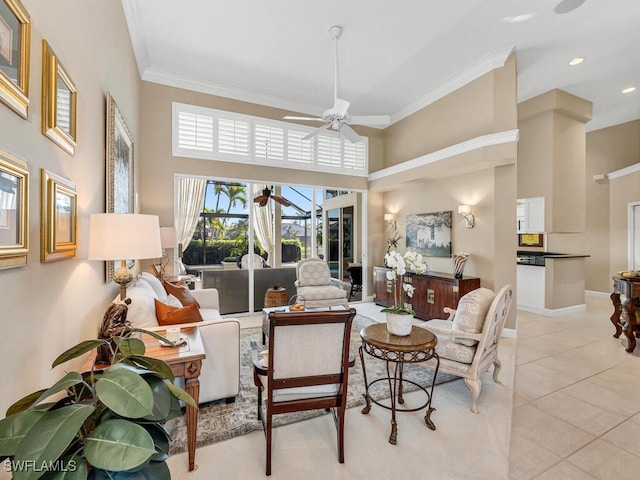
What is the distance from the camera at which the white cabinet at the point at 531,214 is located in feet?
19.3

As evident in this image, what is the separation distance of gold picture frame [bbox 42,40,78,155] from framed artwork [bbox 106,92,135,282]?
2.55 feet

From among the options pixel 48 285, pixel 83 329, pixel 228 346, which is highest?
pixel 48 285

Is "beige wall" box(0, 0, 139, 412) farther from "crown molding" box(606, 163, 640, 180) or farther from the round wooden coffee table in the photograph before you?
"crown molding" box(606, 163, 640, 180)

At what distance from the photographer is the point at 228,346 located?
2.53 metres

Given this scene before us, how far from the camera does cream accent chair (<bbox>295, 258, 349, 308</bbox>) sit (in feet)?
16.0

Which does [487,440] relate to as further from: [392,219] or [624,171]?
[624,171]

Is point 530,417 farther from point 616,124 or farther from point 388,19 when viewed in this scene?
point 616,124

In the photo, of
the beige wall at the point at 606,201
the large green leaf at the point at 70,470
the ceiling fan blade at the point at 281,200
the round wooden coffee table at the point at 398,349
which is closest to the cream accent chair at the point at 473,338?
the round wooden coffee table at the point at 398,349

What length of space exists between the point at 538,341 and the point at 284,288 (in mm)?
4022

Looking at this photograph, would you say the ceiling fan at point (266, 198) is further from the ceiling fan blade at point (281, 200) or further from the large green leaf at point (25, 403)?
the large green leaf at point (25, 403)

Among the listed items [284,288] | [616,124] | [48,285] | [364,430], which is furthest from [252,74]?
[616,124]

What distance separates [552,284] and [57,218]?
6.96m

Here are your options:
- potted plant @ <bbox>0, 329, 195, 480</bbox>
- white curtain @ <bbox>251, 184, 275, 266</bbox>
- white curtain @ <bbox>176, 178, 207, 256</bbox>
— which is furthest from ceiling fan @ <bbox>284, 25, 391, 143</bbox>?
potted plant @ <bbox>0, 329, 195, 480</bbox>

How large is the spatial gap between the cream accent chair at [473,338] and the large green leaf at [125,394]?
2422 millimetres
